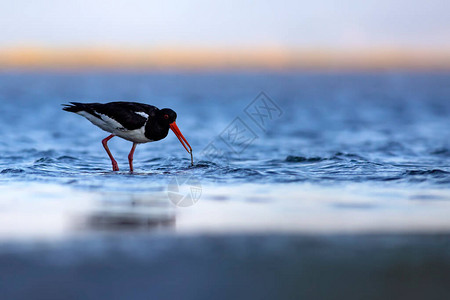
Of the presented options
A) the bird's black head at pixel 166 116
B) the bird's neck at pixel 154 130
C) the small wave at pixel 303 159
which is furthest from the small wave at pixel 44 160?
the small wave at pixel 303 159

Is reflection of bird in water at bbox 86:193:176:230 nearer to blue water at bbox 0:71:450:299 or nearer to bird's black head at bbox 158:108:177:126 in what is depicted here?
blue water at bbox 0:71:450:299

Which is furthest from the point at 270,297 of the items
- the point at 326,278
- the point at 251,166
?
the point at 251,166

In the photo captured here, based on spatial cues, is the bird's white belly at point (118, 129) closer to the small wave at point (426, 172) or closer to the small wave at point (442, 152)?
the small wave at point (426, 172)

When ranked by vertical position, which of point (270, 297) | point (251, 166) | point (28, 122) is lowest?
point (270, 297)

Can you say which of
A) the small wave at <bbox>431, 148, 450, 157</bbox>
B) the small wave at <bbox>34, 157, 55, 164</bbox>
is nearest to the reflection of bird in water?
the small wave at <bbox>34, 157, 55, 164</bbox>

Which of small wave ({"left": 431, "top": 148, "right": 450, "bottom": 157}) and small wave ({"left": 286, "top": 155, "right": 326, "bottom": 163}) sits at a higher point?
small wave ({"left": 431, "top": 148, "right": 450, "bottom": 157})

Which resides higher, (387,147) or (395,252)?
(387,147)

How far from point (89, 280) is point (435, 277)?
2515 millimetres

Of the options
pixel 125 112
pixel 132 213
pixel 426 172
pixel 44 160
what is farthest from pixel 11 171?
pixel 426 172

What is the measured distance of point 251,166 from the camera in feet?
38.0

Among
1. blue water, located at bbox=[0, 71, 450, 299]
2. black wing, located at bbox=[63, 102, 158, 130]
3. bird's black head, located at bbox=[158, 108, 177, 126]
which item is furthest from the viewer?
bird's black head, located at bbox=[158, 108, 177, 126]

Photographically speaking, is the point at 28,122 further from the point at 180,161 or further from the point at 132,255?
the point at 132,255

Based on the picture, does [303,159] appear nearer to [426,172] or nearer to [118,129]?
[426,172]

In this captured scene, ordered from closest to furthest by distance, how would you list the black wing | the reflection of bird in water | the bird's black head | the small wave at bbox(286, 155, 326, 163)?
the reflection of bird in water → the black wing → the bird's black head → the small wave at bbox(286, 155, 326, 163)
